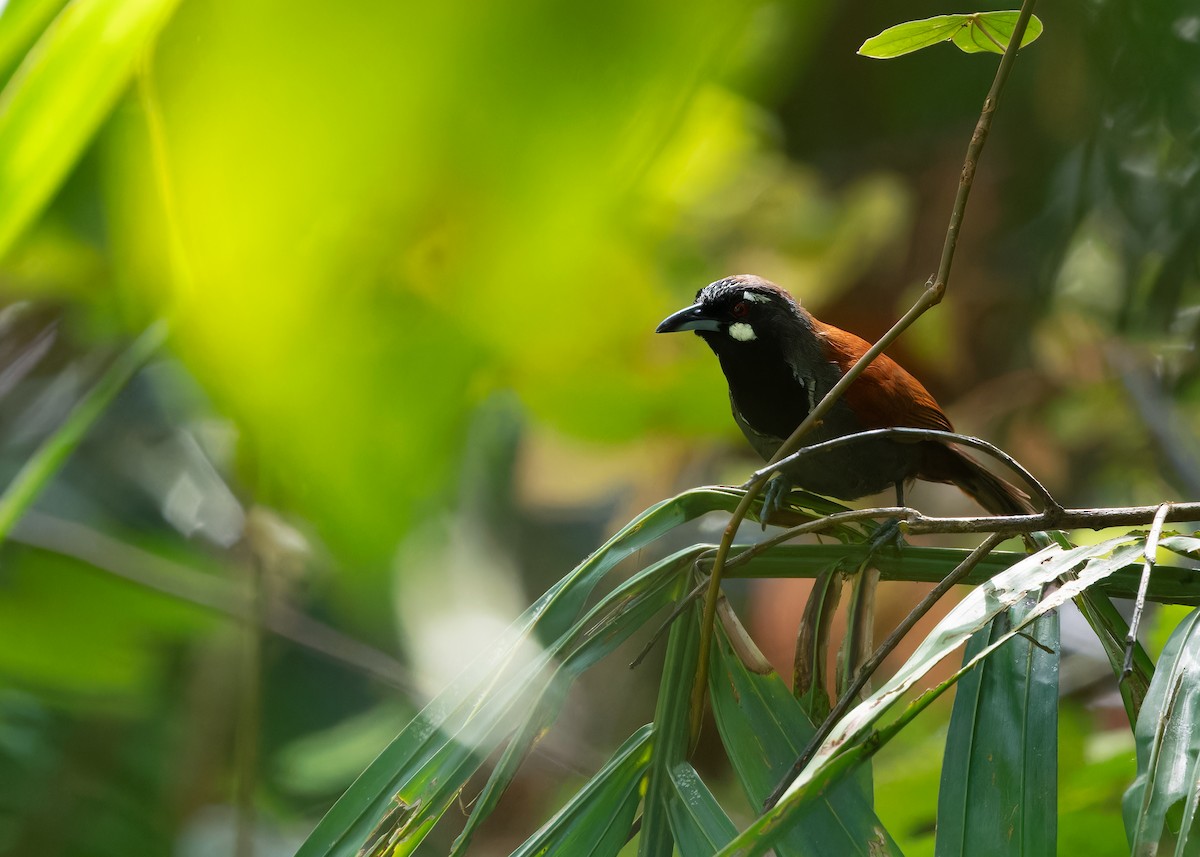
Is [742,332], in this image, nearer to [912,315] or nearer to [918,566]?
[918,566]

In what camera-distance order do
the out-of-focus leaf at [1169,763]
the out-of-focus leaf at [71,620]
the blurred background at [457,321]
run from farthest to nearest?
the out-of-focus leaf at [71,620] < the blurred background at [457,321] < the out-of-focus leaf at [1169,763]

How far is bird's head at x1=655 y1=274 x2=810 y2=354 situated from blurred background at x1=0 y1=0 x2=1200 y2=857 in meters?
0.24

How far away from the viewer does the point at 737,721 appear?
3.40 ft

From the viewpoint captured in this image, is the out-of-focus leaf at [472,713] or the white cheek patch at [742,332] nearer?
the out-of-focus leaf at [472,713]

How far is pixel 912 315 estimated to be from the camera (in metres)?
0.93

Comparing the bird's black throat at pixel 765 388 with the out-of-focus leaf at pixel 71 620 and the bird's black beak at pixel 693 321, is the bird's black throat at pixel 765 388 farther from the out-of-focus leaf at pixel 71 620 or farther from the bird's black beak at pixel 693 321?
the out-of-focus leaf at pixel 71 620

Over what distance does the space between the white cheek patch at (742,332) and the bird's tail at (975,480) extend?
36 centimetres

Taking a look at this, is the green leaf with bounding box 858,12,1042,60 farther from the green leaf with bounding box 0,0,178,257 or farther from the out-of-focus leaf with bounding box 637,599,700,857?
the green leaf with bounding box 0,0,178,257

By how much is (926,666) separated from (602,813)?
379 mm

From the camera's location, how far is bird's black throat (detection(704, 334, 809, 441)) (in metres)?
1.76

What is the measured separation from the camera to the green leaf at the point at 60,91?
1.21 metres

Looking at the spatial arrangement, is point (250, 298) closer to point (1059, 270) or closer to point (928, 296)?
point (928, 296)

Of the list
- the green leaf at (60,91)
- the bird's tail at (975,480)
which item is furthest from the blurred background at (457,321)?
the bird's tail at (975,480)

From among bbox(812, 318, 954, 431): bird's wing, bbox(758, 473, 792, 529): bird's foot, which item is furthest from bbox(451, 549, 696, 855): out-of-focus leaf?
bbox(812, 318, 954, 431): bird's wing
